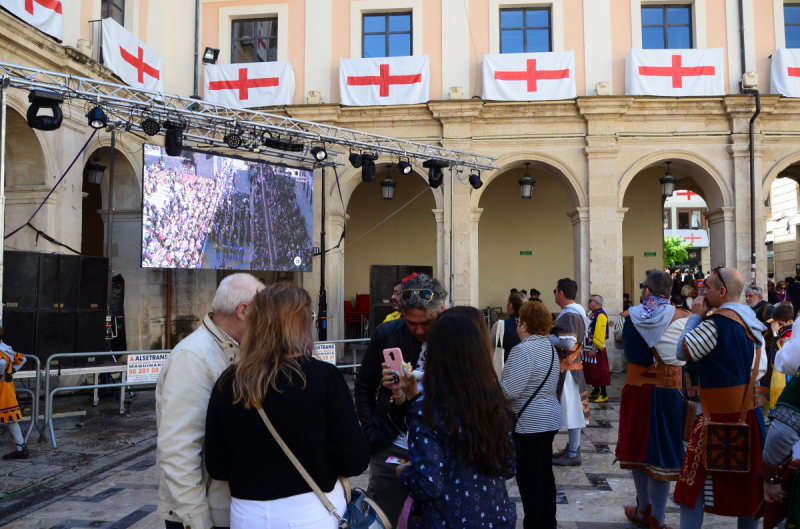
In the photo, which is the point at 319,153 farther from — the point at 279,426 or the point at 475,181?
the point at 279,426

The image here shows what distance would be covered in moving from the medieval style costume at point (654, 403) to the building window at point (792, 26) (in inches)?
478

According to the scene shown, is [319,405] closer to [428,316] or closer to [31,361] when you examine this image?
[428,316]

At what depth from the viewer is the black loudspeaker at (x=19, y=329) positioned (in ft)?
27.2

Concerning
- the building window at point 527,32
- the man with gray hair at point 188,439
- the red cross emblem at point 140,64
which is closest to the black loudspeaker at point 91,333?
the red cross emblem at point 140,64

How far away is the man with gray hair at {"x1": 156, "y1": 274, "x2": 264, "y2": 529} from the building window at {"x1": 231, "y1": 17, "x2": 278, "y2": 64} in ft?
42.2

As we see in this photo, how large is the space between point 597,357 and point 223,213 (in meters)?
7.39

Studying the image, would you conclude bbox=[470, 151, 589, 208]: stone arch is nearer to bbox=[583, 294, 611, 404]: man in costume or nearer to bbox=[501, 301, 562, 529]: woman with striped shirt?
bbox=[583, 294, 611, 404]: man in costume

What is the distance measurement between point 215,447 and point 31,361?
842cm

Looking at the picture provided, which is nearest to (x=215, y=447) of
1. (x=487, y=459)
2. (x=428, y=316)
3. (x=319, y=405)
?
(x=319, y=405)

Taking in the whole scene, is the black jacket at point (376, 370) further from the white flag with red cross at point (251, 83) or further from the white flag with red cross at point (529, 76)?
the white flag with red cross at point (251, 83)

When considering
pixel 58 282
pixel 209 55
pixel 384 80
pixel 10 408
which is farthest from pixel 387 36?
pixel 10 408

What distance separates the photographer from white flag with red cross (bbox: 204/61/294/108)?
13078 mm

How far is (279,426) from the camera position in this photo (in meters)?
2.04

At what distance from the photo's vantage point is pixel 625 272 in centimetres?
1686
